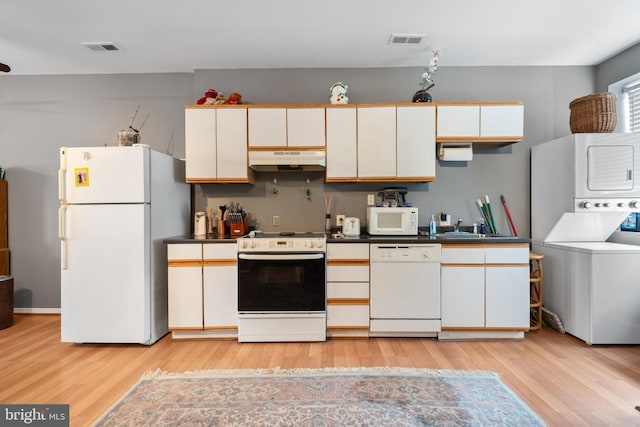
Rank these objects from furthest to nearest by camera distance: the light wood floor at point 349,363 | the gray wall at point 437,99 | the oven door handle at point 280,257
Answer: the gray wall at point 437,99 → the oven door handle at point 280,257 → the light wood floor at point 349,363

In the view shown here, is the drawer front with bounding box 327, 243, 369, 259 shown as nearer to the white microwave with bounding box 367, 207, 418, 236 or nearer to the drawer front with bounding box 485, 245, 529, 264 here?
the white microwave with bounding box 367, 207, 418, 236

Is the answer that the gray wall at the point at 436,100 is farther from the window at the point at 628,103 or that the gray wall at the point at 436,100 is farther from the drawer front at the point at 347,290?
the drawer front at the point at 347,290

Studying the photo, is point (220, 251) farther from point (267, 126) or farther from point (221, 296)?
point (267, 126)

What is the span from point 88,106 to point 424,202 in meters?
4.03

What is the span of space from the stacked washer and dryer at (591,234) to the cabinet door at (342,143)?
196 centimetres

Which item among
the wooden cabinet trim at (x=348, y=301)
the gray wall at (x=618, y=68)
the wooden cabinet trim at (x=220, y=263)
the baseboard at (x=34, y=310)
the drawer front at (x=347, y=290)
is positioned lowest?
the baseboard at (x=34, y=310)

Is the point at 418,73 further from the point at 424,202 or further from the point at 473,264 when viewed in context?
the point at 473,264

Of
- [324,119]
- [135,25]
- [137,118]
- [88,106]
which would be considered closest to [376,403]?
[324,119]

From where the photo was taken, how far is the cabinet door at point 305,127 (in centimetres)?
312

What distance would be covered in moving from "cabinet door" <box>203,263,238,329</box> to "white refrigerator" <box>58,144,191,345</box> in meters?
0.50

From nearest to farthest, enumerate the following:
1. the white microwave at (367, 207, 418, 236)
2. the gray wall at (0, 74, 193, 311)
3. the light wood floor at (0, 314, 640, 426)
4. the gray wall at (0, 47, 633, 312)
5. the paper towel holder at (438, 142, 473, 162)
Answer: the light wood floor at (0, 314, 640, 426)
the white microwave at (367, 207, 418, 236)
the paper towel holder at (438, 142, 473, 162)
the gray wall at (0, 47, 633, 312)
the gray wall at (0, 74, 193, 311)

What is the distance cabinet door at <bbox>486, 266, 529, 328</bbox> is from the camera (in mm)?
2834

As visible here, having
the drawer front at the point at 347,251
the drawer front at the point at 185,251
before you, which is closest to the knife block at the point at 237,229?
the drawer front at the point at 185,251

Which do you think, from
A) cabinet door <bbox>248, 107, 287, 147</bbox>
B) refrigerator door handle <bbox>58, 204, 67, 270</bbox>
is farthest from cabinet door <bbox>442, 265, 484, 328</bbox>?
refrigerator door handle <bbox>58, 204, 67, 270</bbox>
